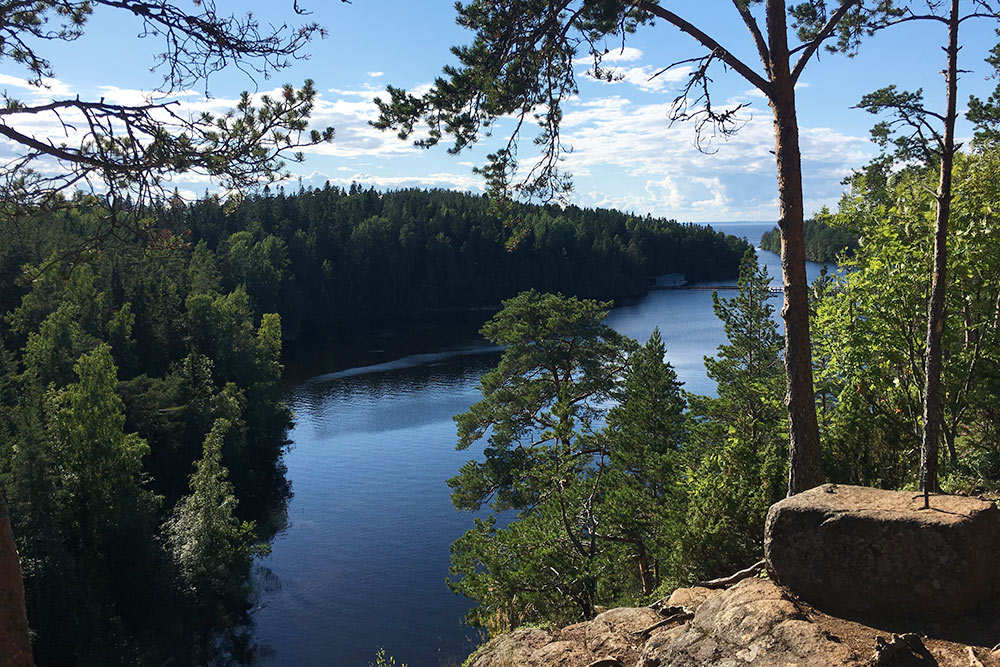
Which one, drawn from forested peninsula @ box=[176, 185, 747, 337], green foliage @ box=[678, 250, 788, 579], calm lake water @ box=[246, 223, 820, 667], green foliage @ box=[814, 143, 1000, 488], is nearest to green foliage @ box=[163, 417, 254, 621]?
calm lake water @ box=[246, 223, 820, 667]

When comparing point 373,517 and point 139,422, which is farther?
point 139,422

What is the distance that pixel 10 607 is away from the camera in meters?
5.65

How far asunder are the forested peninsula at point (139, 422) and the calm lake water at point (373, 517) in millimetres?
1791

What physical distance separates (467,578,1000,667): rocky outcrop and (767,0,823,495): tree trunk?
168 centimetres

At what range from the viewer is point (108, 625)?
74.3 ft

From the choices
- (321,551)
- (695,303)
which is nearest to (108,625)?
(321,551)

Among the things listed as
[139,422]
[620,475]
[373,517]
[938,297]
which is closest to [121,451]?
[139,422]

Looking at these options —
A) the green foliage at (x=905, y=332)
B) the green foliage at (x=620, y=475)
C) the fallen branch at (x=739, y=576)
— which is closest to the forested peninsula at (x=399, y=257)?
the green foliage at (x=620, y=475)

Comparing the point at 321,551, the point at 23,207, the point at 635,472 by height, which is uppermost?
the point at 23,207

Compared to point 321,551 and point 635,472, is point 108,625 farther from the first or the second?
point 635,472

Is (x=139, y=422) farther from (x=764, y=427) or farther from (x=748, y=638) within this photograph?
(x=748, y=638)

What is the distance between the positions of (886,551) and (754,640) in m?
1.22

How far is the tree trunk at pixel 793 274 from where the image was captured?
789 cm

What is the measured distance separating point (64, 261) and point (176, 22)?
2.50 m
